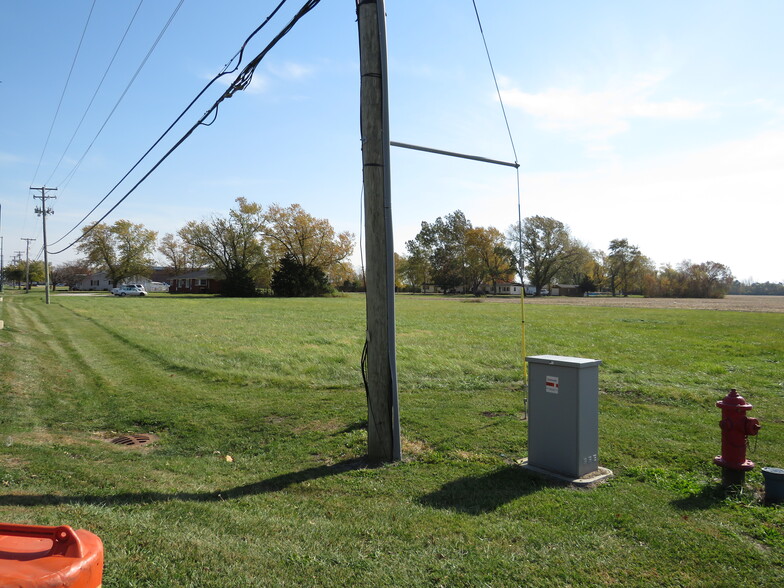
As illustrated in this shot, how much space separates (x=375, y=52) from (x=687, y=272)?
97.2 meters

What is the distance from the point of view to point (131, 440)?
24.6 ft

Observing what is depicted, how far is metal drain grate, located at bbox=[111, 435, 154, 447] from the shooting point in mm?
7359

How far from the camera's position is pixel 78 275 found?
126 m

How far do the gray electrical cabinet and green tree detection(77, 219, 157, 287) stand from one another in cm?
9609

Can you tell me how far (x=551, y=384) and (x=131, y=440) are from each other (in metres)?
5.64

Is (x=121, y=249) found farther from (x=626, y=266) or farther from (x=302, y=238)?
(x=626, y=266)

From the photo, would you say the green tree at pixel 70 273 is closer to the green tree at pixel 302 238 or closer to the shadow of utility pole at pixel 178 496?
the green tree at pixel 302 238

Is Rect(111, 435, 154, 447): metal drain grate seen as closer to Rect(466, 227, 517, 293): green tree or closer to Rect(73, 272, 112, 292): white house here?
Rect(466, 227, 517, 293): green tree

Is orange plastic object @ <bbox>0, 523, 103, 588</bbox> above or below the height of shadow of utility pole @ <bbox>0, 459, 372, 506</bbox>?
above

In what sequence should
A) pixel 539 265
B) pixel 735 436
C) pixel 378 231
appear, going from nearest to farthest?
pixel 735 436
pixel 378 231
pixel 539 265

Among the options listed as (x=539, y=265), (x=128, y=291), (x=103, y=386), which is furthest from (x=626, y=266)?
(x=103, y=386)

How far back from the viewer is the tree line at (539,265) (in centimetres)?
8988

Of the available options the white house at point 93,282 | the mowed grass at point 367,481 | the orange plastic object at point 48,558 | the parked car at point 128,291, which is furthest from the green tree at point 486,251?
the orange plastic object at point 48,558

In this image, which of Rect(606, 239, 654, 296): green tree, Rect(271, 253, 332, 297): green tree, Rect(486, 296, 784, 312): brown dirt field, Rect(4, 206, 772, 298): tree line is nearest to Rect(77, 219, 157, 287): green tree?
Rect(4, 206, 772, 298): tree line
